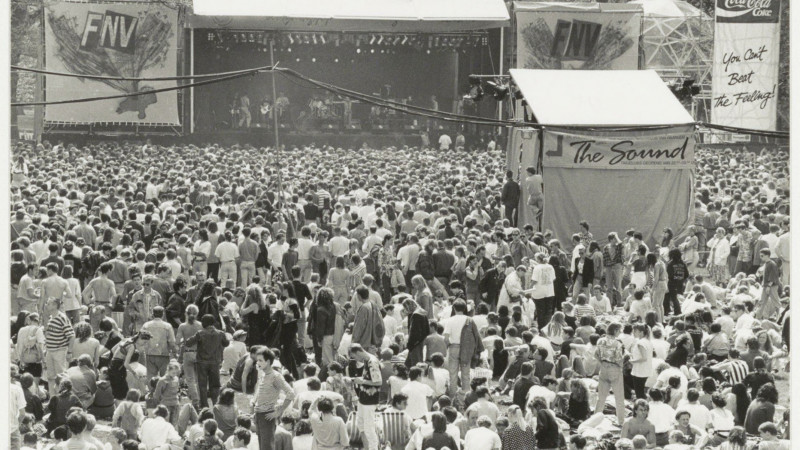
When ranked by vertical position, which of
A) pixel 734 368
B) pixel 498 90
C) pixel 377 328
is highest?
pixel 498 90

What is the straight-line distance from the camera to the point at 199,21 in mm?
35969

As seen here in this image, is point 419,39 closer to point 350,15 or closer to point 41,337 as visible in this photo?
point 350,15

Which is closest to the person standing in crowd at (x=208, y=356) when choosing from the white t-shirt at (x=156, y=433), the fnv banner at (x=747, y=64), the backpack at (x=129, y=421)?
the backpack at (x=129, y=421)

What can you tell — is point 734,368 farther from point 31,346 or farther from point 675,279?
point 31,346

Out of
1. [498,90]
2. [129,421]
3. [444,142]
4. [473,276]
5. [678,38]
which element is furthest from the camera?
[678,38]

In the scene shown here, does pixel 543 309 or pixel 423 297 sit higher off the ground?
pixel 423 297

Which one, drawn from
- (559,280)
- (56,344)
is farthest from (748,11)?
(56,344)

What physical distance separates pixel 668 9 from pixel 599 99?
86.7ft

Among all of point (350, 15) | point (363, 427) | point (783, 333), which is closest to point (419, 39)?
point (350, 15)

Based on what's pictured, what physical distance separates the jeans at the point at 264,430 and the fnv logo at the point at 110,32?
1037 inches

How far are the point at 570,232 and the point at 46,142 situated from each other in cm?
1812

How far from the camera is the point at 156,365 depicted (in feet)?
41.4

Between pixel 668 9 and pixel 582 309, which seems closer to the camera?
pixel 582 309

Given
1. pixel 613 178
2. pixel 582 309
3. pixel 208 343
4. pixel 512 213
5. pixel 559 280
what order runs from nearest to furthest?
pixel 208 343, pixel 582 309, pixel 559 280, pixel 613 178, pixel 512 213
